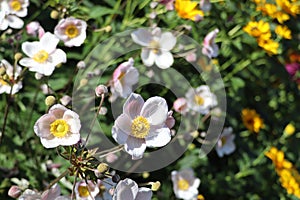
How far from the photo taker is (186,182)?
2.52 meters

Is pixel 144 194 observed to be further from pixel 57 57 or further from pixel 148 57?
pixel 148 57

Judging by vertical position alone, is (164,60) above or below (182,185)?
above

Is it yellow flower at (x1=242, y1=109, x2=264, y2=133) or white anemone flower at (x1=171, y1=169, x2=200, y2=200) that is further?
yellow flower at (x1=242, y1=109, x2=264, y2=133)

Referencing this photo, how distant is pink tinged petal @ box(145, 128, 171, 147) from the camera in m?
1.57

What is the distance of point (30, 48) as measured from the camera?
2057 millimetres

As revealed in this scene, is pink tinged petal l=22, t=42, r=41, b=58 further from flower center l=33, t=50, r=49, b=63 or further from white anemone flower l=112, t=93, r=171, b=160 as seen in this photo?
white anemone flower l=112, t=93, r=171, b=160

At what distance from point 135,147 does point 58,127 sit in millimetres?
233

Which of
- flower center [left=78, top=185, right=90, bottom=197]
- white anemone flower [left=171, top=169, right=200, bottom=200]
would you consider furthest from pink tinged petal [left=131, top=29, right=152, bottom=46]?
flower center [left=78, top=185, right=90, bottom=197]

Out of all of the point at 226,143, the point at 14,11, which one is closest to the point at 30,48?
the point at 14,11

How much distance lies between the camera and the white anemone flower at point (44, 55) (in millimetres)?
1955

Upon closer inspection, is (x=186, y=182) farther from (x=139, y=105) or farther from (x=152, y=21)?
(x=139, y=105)

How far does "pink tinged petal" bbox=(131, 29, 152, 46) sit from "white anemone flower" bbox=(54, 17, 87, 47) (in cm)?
27

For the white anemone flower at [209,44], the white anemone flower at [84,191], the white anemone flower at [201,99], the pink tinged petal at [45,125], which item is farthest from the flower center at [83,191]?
the white anemone flower at [209,44]

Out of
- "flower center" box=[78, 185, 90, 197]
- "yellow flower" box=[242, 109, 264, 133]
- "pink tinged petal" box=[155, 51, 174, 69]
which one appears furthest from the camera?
"yellow flower" box=[242, 109, 264, 133]
